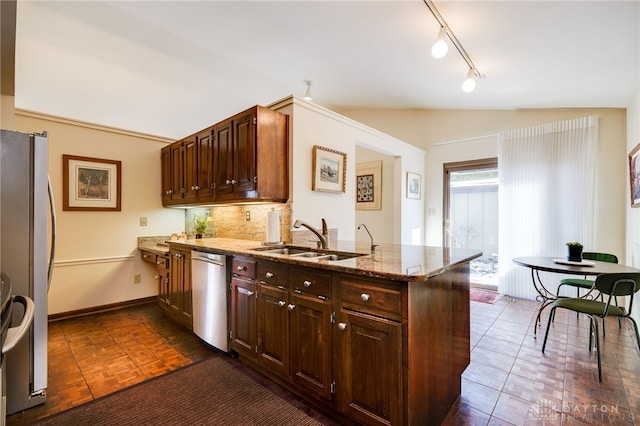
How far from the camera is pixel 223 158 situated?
3.09 m

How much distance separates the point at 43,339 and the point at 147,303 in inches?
96.4

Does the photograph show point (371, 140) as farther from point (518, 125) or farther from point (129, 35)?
point (129, 35)

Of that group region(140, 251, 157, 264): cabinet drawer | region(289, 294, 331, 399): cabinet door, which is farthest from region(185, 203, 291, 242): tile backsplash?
region(289, 294, 331, 399): cabinet door

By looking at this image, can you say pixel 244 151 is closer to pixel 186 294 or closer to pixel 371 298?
pixel 186 294

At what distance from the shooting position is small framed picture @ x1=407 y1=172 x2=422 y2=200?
4918 mm

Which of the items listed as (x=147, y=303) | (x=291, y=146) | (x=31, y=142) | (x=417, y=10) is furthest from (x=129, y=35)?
(x=147, y=303)

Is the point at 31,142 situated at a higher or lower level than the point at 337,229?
higher

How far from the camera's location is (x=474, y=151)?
4781 mm

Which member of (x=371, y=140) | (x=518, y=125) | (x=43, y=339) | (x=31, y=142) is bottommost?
(x=43, y=339)

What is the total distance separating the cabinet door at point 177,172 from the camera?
3.78 meters

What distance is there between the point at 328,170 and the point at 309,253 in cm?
123

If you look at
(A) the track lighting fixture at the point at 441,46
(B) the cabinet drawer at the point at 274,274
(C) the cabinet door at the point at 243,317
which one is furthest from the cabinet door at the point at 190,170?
(A) the track lighting fixture at the point at 441,46

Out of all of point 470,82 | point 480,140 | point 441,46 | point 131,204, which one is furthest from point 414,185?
point 131,204

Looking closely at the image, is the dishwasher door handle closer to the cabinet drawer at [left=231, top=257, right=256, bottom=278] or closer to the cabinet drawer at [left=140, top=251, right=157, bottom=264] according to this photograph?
the cabinet drawer at [left=231, top=257, right=256, bottom=278]
